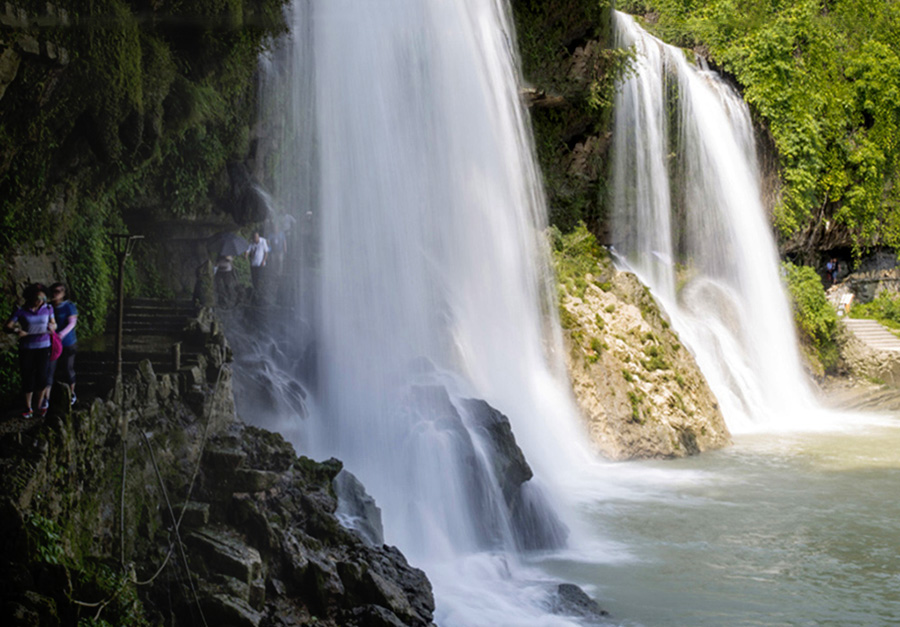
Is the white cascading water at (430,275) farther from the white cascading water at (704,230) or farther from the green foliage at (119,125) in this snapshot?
the white cascading water at (704,230)

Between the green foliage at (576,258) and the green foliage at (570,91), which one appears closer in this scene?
the green foliage at (576,258)

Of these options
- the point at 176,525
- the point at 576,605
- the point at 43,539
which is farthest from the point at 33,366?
the point at 576,605

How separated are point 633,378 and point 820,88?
19244mm

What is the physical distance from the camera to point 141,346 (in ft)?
34.1

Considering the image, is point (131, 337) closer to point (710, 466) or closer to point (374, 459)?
point (374, 459)

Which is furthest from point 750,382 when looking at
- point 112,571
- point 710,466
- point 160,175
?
Answer: point 112,571

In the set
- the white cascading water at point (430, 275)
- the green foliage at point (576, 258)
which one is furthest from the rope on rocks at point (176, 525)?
the green foliage at point (576, 258)

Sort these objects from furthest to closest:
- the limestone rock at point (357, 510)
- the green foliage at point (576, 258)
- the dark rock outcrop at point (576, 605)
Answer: the green foliage at point (576, 258) < the limestone rock at point (357, 510) < the dark rock outcrop at point (576, 605)

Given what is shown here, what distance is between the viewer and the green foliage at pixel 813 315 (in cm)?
2464

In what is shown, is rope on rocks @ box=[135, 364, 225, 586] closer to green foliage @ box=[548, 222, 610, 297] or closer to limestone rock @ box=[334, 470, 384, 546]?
limestone rock @ box=[334, 470, 384, 546]

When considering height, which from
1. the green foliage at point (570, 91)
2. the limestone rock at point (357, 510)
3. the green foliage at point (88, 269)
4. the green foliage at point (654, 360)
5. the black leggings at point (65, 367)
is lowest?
the limestone rock at point (357, 510)

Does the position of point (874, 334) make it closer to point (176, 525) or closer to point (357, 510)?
point (357, 510)

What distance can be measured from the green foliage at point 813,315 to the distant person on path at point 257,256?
15.2 metres

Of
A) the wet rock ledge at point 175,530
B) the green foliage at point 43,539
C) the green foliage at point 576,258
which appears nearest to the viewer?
the green foliage at point 43,539
